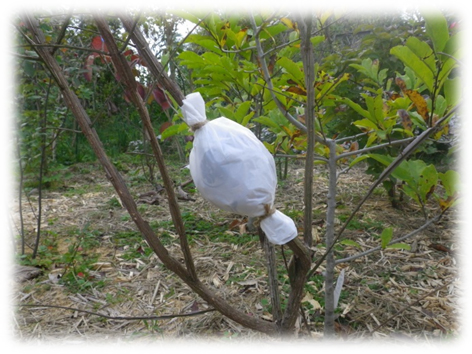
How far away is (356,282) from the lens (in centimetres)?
159

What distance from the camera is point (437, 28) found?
0.65m

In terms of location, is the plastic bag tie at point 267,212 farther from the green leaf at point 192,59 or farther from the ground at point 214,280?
the green leaf at point 192,59

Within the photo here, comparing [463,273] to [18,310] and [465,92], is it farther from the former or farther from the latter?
[18,310]

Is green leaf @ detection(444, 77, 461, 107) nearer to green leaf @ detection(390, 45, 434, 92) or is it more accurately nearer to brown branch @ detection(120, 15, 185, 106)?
green leaf @ detection(390, 45, 434, 92)

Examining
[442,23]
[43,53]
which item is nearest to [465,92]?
Result: [442,23]

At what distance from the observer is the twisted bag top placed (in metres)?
0.59

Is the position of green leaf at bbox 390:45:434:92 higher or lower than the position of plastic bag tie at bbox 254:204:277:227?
higher

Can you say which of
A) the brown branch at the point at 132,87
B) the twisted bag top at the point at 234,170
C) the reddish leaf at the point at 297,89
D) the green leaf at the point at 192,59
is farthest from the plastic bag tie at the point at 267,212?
the green leaf at the point at 192,59

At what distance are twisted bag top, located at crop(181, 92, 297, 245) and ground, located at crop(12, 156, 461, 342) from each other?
0.35m

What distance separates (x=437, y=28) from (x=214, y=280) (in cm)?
139

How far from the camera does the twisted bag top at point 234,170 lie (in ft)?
1.93

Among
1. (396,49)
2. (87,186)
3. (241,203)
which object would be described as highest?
(396,49)

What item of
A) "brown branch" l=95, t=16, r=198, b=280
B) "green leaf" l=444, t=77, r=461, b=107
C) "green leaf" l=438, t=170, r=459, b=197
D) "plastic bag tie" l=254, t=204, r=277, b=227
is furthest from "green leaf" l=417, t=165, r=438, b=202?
"brown branch" l=95, t=16, r=198, b=280

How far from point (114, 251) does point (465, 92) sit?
189 centimetres
